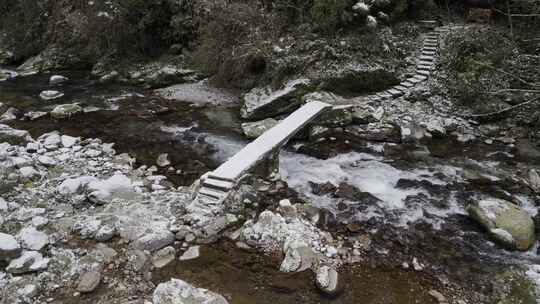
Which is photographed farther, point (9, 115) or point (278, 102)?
point (9, 115)

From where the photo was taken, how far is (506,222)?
4.65m

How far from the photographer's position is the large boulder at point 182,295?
3457mm

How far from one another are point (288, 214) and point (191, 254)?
1397 mm

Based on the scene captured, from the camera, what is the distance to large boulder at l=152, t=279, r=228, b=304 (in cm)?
346

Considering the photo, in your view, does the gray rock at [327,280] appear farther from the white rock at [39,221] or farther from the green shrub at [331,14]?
the green shrub at [331,14]

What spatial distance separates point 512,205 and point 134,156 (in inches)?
246

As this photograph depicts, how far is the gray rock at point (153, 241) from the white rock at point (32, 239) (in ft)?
3.40

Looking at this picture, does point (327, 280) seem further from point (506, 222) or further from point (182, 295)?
point (506, 222)

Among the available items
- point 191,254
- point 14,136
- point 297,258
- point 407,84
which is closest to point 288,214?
point 297,258

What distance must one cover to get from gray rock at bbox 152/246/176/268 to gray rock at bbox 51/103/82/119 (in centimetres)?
590

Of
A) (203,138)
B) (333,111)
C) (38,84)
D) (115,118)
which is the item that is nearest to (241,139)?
(203,138)

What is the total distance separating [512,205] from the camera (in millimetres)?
4930

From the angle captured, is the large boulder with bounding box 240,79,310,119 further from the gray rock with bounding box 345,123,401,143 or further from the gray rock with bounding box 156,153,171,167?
the gray rock with bounding box 156,153,171,167

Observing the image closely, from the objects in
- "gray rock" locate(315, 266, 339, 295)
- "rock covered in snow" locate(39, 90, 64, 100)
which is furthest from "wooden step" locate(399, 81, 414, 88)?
"rock covered in snow" locate(39, 90, 64, 100)
